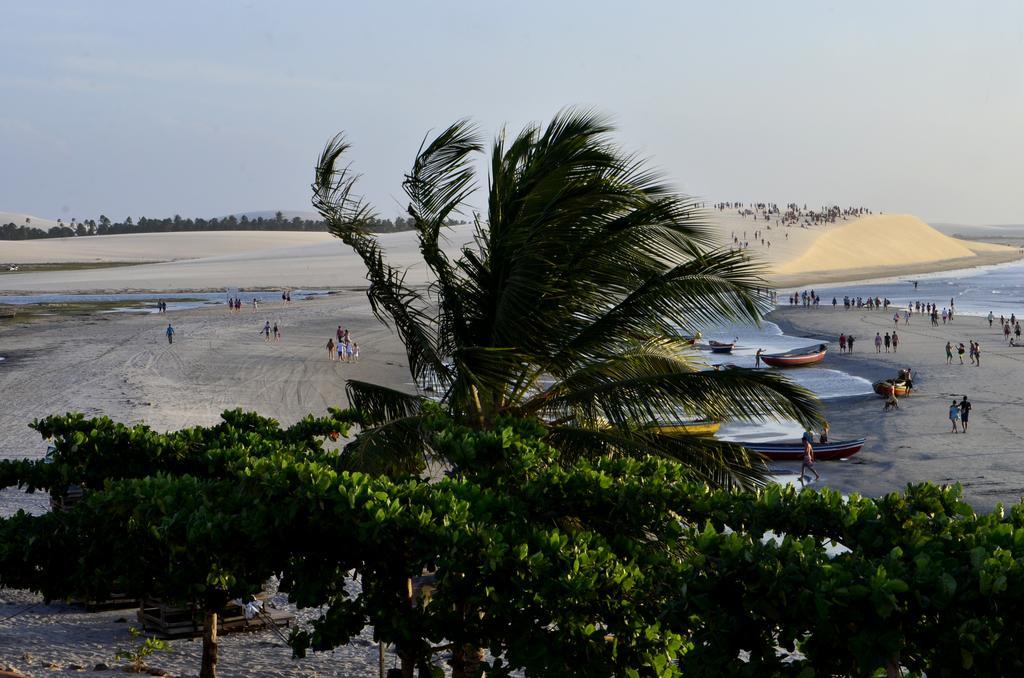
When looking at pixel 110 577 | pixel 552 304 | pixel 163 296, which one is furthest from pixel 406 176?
pixel 163 296

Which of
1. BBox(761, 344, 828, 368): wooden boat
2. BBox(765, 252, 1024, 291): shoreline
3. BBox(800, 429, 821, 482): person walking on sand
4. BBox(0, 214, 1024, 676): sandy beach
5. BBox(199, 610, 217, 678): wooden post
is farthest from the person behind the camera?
BBox(765, 252, 1024, 291): shoreline

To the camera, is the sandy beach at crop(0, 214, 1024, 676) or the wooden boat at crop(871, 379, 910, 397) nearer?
the sandy beach at crop(0, 214, 1024, 676)

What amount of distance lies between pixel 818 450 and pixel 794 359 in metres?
19.3

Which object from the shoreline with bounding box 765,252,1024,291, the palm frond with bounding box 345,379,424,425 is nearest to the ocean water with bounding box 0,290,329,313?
the shoreline with bounding box 765,252,1024,291

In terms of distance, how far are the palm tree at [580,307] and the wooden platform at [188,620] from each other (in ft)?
11.5

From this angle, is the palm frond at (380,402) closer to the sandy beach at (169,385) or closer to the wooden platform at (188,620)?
the wooden platform at (188,620)

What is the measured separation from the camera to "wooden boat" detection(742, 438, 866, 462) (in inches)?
942

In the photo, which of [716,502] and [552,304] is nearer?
[716,502]

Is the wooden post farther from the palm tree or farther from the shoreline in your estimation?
the shoreline

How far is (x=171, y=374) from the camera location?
37.1 metres

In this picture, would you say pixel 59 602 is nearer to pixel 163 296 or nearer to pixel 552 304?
pixel 552 304

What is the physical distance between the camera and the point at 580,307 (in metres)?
9.71

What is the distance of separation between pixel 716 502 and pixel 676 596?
1.26 metres

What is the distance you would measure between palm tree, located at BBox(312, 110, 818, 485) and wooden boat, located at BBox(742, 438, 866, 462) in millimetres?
14935
